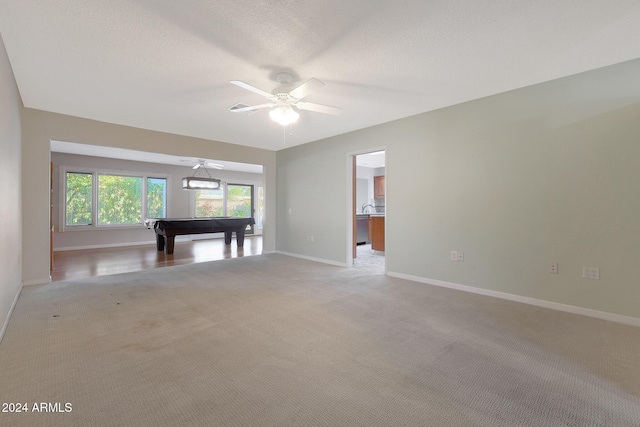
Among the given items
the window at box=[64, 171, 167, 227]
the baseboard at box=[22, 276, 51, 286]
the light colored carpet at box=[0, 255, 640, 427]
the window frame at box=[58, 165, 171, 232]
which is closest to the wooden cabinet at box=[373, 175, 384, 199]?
the light colored carpet at box=[0, 255, 640, 427]

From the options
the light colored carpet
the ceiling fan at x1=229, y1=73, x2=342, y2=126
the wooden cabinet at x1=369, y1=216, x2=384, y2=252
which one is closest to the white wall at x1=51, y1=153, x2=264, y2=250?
the light colored carpet

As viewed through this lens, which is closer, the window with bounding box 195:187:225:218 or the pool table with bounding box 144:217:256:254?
the pool table with bounding box 144:217:256:254

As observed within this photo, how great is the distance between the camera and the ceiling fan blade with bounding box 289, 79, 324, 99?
234 cm

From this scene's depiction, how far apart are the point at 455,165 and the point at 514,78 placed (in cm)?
110

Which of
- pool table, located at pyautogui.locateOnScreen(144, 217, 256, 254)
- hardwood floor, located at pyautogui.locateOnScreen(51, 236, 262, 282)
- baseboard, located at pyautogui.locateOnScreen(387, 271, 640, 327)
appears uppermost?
pool table, located at pyautogui.locateOnScreen(144, 217, 256, 254)

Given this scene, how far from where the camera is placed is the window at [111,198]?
6.80 m

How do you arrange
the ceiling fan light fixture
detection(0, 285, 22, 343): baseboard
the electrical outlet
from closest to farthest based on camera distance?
detection(0, 285, 22, 343): baseboard → the electrical outlet → the ceiling fan light fixture

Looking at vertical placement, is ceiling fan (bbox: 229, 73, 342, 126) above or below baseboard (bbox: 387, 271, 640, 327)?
above

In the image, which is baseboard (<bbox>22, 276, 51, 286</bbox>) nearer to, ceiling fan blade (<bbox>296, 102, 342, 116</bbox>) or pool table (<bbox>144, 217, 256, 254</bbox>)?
pool table (<bbox>144, 217, 256, 254</bbox>)

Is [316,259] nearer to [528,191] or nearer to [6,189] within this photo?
[528,191]

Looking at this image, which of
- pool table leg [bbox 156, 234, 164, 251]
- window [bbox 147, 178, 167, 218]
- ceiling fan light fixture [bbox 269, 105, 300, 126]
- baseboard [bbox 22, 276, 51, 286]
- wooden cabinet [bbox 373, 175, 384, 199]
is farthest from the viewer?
wooden cabinet [bbox 373, 175, 384, 199]

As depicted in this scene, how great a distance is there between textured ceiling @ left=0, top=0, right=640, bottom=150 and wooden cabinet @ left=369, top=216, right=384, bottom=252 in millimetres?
3190

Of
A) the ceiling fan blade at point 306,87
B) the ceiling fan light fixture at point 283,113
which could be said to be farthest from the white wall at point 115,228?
the ceiling fan blade at point 306,87

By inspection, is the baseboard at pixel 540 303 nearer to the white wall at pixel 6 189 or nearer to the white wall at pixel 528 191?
the white wall at pixel 528 191
